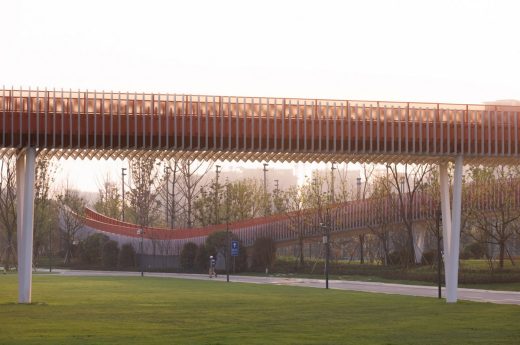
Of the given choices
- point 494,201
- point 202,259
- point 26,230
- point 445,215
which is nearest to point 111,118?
point 26,230

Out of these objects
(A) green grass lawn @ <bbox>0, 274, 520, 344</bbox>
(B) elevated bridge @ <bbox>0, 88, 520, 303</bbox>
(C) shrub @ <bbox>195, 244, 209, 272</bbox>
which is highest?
(B) elevated bridge @ <bbox>0, 88, 520, 303</bbox>

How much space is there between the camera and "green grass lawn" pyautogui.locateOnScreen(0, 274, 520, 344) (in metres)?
21.5

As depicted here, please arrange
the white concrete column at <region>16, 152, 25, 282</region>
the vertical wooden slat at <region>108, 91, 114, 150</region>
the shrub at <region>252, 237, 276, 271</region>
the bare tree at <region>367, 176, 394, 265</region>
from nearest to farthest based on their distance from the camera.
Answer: the white concrete column at <region>16, 152, 25, 282</region> → the vertical wooden slat at <region>108, 91, 114, 150</region> → the bare tree at <region>367, 176, 394, 265</region> → the shrub at <region>252, 237, 276, 271</region>

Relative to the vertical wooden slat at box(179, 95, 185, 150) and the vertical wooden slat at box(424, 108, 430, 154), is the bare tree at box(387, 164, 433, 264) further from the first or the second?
the vertical wooden slat at box(179, 95, 185, 150)

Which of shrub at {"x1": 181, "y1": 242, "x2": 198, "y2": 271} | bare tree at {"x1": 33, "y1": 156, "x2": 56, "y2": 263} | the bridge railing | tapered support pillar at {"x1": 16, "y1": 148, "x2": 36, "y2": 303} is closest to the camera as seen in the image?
tapered support pillar at {"x1": 16, "y1": 148, "x2": 36, "y2": 303}

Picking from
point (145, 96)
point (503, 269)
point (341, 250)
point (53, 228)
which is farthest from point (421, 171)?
point (53, 228)

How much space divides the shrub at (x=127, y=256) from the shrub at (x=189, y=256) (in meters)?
9.23

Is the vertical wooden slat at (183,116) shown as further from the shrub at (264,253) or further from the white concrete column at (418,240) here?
the shrub at (264,253)

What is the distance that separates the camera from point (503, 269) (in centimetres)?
5528

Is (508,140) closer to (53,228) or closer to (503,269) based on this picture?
(503,269)

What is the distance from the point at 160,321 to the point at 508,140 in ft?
51.4

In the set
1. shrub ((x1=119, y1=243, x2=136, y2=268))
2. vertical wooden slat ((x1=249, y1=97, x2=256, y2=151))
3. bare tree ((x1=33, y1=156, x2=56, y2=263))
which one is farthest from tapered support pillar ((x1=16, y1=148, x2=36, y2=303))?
shrub ((x1=119, y1=243, x2=136, y2=268))

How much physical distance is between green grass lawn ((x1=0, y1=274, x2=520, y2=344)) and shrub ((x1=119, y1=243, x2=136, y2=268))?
47.6 meters

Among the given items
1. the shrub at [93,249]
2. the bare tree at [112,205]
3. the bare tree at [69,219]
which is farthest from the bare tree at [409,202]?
the bare tree at [112,205]
